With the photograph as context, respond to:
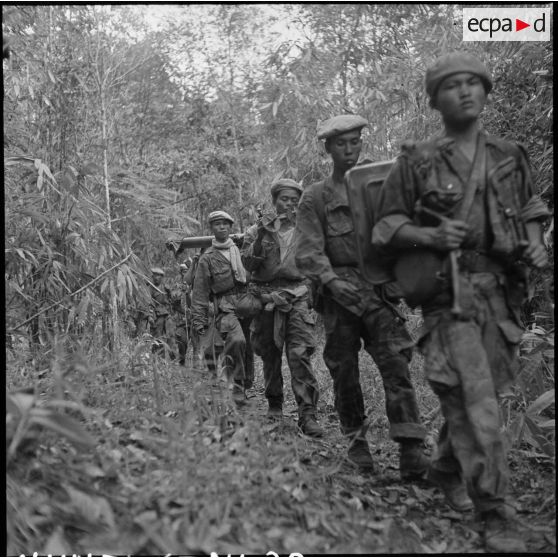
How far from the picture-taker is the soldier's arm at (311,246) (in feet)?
16.5

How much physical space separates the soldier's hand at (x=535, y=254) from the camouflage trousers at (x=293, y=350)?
315cm

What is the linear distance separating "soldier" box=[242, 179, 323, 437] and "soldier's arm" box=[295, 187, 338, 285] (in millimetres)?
1348

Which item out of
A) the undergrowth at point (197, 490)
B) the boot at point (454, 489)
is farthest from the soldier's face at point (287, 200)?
the boot at point (454, 489)

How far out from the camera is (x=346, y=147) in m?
5.18

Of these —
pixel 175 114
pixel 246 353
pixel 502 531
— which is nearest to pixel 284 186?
pixel 246 353

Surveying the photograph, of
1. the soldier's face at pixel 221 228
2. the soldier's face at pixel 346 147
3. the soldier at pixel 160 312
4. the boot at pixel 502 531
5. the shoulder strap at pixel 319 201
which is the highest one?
the soldier's face at pixel 346 147

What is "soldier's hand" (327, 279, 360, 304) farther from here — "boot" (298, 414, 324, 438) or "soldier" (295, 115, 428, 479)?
"boot" (298, 414, 324, 438)

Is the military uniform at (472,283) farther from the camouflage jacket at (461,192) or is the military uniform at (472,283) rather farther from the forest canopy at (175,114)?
the forest canopy at (175,114)

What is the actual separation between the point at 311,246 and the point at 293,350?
5.91 ft

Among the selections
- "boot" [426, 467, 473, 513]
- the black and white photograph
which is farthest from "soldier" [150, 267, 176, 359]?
"boot" [426, 467, 473, 513]

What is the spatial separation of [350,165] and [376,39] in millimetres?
6487

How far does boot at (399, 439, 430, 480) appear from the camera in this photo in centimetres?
466

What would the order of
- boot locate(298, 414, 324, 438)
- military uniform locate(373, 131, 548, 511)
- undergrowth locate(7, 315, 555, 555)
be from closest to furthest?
undergrowth locate(7, 315, 555, 555) < military uniform locate(373, 131, 548, 511) < boot locate(298, 414, 324, 438)

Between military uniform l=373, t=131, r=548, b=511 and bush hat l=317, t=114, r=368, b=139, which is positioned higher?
bush hat l=317, t=114, r=368, b=139
